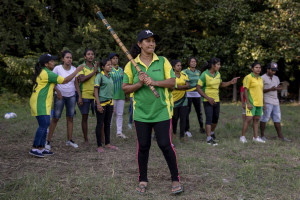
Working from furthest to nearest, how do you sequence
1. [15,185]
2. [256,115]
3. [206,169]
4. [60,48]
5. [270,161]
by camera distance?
[60,48] → [256,115] → [270,161] → [206,169] → [15,185]

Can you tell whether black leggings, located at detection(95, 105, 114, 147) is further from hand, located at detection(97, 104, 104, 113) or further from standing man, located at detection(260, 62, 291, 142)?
standing man, located at detection(260, 62, 291, 142)

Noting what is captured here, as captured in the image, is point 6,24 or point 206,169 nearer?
point 206,169

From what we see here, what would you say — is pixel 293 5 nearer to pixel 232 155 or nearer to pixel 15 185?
pixel 232 155

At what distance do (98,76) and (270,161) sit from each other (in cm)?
369

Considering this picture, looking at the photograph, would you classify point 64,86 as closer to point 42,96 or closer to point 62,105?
point 62,105

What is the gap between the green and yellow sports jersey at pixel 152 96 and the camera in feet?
13.1

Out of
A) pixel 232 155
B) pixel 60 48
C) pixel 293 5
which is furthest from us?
pixel 60 48

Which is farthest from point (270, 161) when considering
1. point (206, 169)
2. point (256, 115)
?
point (256, 115)

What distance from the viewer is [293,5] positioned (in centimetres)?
1414

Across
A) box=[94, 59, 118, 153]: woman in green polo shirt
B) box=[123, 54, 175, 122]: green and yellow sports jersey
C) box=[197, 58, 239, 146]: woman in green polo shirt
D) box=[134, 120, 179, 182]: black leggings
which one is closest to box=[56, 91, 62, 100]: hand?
box=[94, 59, 118, 153]: woman in green polo shirt

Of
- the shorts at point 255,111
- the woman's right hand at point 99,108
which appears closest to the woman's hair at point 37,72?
the woman's right hand at point 99,108

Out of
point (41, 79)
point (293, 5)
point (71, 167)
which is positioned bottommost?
point (71, 167)

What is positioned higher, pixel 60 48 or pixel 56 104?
pixel 60 48

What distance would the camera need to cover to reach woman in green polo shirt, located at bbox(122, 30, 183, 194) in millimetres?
3980
